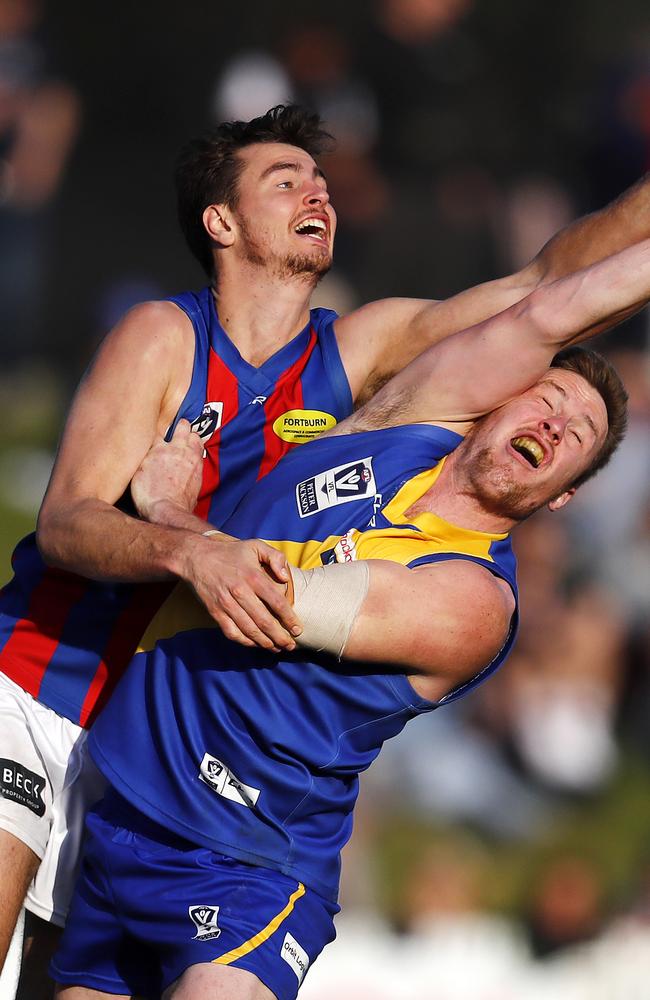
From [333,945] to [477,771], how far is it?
85 centimetres

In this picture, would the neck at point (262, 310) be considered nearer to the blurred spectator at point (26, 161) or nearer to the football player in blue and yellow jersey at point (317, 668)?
the football player in blue and yellow jersey at point (317, 668)

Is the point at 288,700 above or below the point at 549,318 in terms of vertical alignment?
below

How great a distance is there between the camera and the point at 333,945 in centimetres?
488

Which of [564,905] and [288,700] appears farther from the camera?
[564,905]

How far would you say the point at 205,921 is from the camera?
2.42m

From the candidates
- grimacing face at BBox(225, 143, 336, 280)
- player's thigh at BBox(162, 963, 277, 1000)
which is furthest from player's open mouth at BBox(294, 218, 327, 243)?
player's thigh at BBox(162, 963, 277, 1000)

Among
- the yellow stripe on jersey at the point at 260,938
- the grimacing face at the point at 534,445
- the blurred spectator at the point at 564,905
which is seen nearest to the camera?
the yellow stripe on jersey at the point at 260,938

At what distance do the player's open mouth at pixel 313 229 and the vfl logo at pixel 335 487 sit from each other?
26.4 inches

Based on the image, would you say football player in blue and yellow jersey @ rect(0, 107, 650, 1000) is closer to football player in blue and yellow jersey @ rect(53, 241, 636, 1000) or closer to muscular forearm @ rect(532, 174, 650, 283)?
muscular forearm @ rect(532, 174, 650, 283)

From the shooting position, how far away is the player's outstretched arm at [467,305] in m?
2.76

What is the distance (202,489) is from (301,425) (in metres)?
0.27

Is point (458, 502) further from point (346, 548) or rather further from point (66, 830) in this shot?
point (66, 830)

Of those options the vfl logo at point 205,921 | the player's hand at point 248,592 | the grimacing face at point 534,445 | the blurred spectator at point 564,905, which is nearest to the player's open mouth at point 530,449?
the grimacing face at point 534,445

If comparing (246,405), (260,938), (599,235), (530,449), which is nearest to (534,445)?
(530,449)
